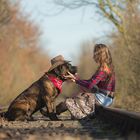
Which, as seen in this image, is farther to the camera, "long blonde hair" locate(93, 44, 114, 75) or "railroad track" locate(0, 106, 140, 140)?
"long blonde hair" locate(93, 44, 114, 75)

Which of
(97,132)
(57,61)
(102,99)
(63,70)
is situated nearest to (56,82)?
(63,70)

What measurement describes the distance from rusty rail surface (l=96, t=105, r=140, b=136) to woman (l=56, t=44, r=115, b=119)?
25 centimetres

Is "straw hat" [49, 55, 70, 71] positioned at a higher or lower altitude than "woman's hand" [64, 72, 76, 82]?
higher

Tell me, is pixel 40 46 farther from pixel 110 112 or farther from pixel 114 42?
pixel 110 112

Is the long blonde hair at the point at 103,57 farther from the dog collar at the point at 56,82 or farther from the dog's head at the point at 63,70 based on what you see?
the dog collar at the point at 56,82

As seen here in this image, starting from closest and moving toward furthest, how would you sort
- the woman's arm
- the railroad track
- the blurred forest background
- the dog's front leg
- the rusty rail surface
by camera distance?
the railroad track
the rusty rail surface
the woman's arm
the dog's front leg
the blurred forest background

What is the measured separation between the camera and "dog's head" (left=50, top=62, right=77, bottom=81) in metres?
11.0

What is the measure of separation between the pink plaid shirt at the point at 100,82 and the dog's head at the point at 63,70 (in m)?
0.32

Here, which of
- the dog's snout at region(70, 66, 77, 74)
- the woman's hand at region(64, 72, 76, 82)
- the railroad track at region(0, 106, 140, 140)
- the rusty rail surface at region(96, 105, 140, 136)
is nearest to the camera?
the railroad track at region(0, 106, 140, 140)

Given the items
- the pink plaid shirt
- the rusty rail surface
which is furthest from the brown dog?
the rusty rail surface

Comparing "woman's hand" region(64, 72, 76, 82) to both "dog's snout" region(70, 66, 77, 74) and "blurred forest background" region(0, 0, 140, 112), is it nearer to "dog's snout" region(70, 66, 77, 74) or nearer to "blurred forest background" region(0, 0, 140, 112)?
"dog's snout" region(70, 66, 77, 74)

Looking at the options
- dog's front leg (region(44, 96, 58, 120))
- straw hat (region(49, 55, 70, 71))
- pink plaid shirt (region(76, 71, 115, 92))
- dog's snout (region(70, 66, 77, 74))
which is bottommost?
dog's front leg (region(44, 96, 58, 120))

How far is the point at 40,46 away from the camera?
6388 cm

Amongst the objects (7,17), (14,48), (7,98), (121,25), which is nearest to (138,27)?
(121,25)
